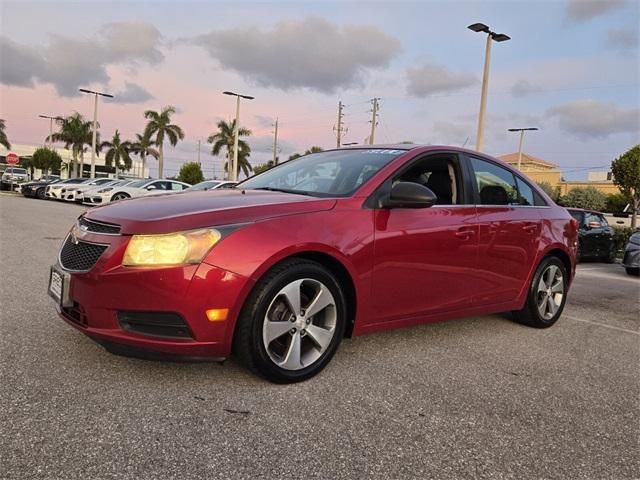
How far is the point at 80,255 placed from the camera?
9.82 ft

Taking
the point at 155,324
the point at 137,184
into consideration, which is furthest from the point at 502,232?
the point at 137,184

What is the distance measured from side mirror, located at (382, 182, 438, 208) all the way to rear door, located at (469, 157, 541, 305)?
0.86 metres

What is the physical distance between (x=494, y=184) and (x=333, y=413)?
8.64 ft

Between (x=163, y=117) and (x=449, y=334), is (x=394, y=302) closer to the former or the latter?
(x=449, y=334)

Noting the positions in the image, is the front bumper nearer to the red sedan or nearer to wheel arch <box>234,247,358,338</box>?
the red sedan

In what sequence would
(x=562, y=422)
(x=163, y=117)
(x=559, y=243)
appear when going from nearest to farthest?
(x=562, y=422) < (x=559, y=243) < (x=163, y=117)

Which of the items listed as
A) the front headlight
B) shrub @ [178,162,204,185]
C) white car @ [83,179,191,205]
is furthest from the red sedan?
shrub @ [178,162,204,185]

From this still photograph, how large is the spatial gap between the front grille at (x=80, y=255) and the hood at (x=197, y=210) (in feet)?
0.56

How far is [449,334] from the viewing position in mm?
4355

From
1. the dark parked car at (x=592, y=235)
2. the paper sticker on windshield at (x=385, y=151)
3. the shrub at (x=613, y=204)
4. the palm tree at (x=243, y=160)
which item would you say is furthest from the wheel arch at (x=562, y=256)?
the palm tree at (x=243, y=160)

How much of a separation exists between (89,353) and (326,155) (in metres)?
2.35

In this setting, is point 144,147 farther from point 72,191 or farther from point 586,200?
point 586,200

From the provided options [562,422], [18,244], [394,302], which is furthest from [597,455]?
[18,244]

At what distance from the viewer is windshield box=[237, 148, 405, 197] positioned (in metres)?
3.57
